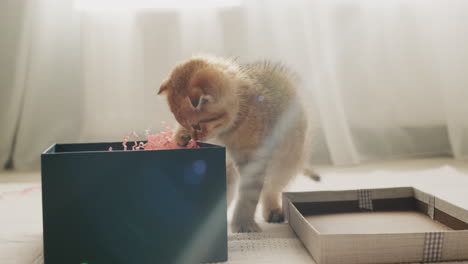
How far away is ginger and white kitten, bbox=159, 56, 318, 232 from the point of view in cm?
86

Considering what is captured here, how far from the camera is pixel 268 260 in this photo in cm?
83

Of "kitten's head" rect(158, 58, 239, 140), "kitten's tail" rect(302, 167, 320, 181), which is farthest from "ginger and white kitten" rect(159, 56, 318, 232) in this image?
"kitten's tail" rect(302, 167, 320, 181)

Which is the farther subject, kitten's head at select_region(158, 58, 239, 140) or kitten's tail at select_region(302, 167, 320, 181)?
kitten's tail at select_region(302, 167, 320, 181)

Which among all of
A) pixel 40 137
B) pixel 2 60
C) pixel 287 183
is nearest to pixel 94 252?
pixel 287 183

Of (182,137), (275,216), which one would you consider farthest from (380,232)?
(182,137)

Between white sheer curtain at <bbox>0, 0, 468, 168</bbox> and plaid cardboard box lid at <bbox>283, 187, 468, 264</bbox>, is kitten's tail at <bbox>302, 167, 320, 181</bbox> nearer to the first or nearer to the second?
plaid cardboard box lid at <bbox>283, 187, 468, 264</bbox>

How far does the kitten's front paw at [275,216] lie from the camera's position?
42.6 inches

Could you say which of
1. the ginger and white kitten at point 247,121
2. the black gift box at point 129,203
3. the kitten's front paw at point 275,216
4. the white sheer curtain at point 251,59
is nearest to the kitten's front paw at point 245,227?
the ginger and white kitten at point 247,121

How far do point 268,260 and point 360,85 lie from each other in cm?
145

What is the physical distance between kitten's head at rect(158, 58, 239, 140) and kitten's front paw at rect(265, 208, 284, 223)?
0.95 feet

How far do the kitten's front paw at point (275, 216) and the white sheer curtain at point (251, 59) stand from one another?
0.91 meters

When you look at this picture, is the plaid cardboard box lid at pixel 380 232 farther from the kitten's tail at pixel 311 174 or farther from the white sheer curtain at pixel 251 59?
the white sheer curtain at pixel 251 59

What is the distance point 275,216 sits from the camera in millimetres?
1086

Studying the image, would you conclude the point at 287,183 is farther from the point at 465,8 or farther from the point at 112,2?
the point at 465,8
